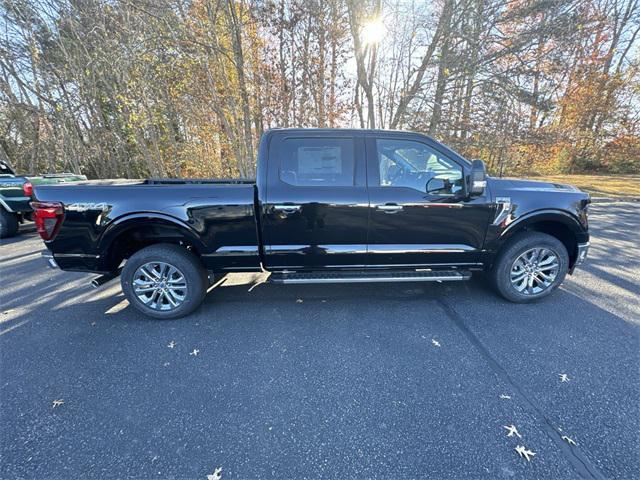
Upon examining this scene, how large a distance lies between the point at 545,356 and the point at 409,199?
1843 millimetres

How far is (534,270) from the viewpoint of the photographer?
320cm

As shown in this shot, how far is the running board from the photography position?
297cm

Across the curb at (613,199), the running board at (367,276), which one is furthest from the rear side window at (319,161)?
the curb at (613,199)

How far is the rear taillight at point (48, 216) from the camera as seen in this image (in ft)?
8.69

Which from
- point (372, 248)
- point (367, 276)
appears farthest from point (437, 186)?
point (367, 276)

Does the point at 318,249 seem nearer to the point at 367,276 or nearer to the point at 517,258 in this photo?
the point at 367,276

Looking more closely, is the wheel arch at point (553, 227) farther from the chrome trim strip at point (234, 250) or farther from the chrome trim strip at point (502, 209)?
the chrome trim strip at point (234, 250)

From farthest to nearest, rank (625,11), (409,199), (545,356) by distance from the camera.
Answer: (625,11) < (409,199) < (545,356)

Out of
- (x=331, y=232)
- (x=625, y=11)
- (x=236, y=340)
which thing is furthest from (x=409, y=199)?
(x=625, y=11)

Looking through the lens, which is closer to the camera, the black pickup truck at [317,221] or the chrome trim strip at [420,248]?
the black pickup truck at [317,221]

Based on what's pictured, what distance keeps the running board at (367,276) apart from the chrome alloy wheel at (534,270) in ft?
2.17

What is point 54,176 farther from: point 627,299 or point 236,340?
point 627,299

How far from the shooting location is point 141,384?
2129 millimetres

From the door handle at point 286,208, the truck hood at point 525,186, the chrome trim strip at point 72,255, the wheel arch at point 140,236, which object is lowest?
the chrome trim strip at point 72,255
